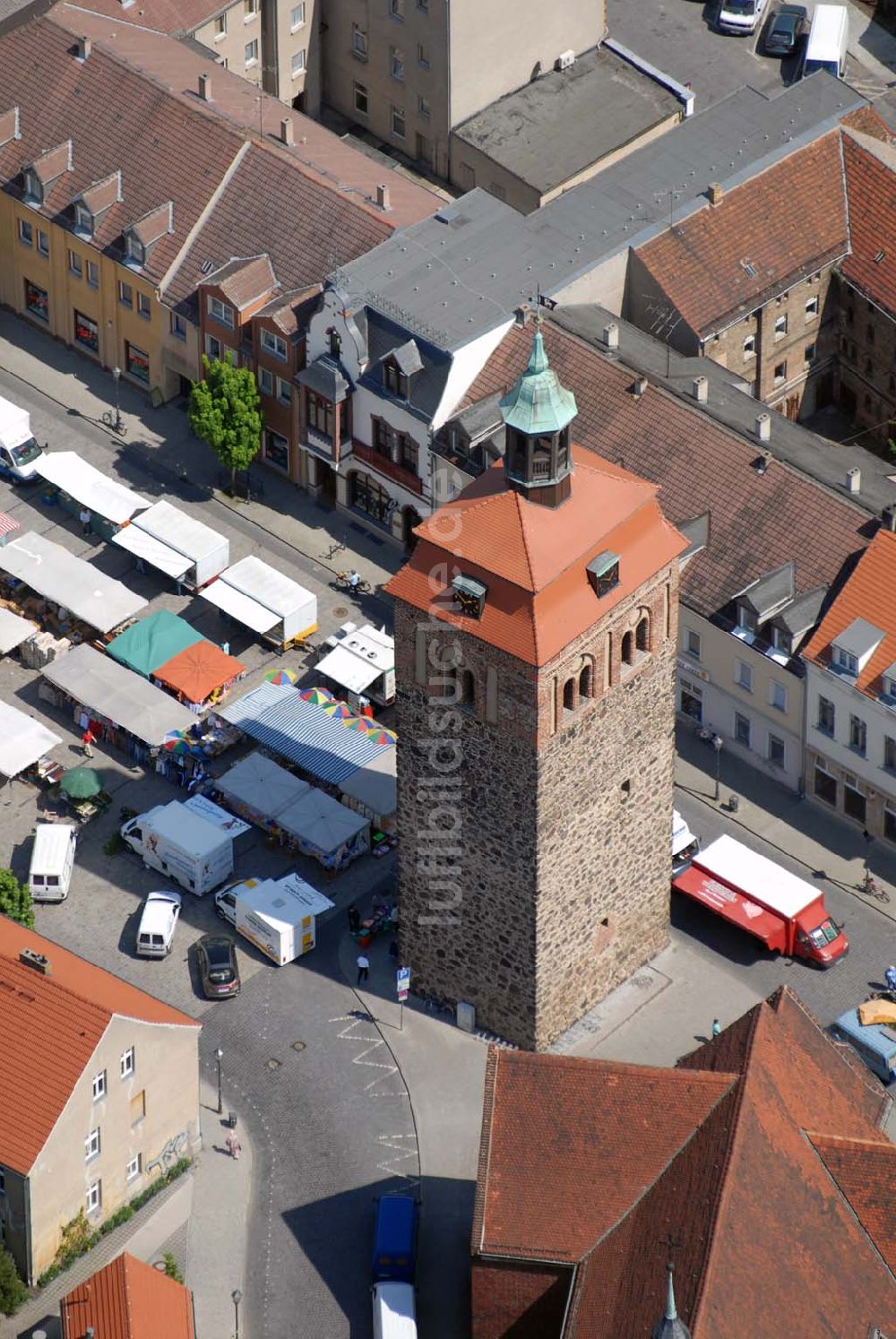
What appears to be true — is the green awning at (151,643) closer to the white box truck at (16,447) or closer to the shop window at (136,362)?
the white box truck at (16,447)

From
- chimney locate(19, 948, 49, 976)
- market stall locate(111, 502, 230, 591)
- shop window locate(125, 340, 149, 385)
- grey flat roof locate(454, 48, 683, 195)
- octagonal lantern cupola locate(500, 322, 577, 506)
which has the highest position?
octagonal lantern cupola locate(500, 322, 577, 506)

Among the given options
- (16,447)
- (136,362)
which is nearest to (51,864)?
(16,447)

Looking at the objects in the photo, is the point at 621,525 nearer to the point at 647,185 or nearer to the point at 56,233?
the point at 647,185

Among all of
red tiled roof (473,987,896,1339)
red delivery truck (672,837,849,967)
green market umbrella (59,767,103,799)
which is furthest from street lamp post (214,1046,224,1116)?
red delivery truck (672,837,849,967)

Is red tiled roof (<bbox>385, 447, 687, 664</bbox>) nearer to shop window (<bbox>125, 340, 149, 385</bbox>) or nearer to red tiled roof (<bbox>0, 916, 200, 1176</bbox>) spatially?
red tiled roof (<bbox>0, 916, 200, 1176</bbox>)

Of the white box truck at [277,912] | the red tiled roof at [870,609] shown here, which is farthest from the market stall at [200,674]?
the red tiled roof at [870,609]

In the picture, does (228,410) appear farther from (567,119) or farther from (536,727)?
(536,727)

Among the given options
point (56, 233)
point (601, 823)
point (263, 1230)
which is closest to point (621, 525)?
point (601, 823)
